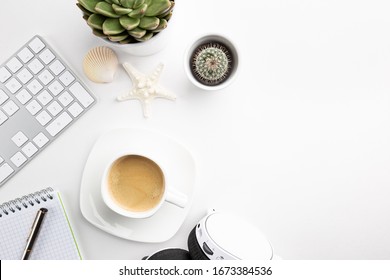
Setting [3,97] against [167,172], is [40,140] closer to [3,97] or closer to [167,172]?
[3,97]

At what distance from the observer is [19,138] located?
80 cm

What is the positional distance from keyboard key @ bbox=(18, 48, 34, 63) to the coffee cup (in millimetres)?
229

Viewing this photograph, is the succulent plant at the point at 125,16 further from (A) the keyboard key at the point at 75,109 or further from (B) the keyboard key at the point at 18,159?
(B) the keyboard key at the point at 18,159

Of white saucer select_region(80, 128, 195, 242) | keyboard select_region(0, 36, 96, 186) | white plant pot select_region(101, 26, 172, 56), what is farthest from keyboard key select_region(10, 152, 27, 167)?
white plant pot select_region(101, 26, 172, 56)

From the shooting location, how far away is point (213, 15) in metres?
0.81

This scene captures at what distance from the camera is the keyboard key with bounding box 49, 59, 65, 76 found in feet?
2.61

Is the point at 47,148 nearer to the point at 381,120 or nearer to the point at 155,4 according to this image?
the point at 155,4

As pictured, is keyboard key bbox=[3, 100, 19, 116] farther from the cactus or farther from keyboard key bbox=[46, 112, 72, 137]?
the cactus

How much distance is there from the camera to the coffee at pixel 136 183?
2.56 feet

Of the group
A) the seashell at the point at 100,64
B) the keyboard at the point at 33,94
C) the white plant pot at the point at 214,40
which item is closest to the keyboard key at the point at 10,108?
the keyboard at the point at 33,94

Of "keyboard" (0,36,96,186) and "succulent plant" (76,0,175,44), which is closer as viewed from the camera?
"succulent plant" (76,0,175,44)

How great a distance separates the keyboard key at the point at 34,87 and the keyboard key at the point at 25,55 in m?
0.04

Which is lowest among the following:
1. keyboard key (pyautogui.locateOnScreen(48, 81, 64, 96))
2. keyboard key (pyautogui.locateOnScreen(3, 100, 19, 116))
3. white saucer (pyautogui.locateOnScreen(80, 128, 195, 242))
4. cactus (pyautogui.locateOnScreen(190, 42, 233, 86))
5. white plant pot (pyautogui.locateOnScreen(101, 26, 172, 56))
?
white saucer (pyautogui.locateOnScreen(80, 128, 195, 242))

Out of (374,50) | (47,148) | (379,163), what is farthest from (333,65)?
(47,148)
